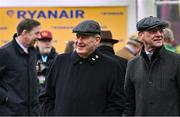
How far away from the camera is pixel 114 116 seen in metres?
6.21

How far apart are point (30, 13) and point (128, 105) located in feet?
16.9

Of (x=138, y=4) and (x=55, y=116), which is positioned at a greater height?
(x=138, y=4)

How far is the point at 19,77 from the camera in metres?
7.83

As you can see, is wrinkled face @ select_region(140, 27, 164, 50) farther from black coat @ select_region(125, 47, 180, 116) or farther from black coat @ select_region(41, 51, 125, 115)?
black coat @ select_region(41, 51, 125, 115)

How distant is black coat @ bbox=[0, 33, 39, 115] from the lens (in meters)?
7.79

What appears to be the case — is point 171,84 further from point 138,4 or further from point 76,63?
point 138,4

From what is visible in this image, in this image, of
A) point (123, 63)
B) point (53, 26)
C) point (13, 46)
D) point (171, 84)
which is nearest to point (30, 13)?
point (53, 26)

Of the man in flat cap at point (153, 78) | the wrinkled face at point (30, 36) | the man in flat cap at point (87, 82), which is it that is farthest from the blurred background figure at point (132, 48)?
the man in flat cap at point (153, 78)

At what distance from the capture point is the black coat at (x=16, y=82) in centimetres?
779

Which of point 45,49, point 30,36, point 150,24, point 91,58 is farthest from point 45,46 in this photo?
point 150,24

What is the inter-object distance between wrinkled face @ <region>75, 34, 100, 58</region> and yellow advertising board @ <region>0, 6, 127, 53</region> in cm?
457

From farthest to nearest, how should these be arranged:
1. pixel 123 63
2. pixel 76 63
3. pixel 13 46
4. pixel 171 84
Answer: pixel 13 46 → pixel 123 63 → pixel 76 63 → pixel 171 84

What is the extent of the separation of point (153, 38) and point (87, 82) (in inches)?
28.9

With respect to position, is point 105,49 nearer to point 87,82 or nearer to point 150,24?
point 87,82
